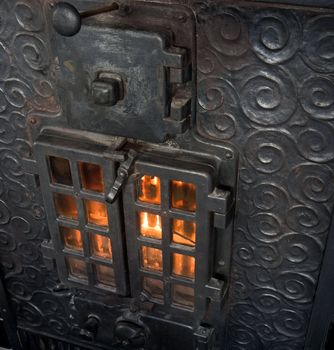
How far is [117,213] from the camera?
3.81ft

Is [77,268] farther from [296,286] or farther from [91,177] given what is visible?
[296,286]

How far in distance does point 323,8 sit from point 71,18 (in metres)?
0.42

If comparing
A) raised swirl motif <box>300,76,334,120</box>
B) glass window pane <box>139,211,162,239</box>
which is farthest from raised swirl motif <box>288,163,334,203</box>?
glass window pane <box>139,211,162,239</box>

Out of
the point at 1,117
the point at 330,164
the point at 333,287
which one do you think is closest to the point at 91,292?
the point at 1,117

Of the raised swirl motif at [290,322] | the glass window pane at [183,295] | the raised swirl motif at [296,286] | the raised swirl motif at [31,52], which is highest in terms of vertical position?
the raised swirl motif at [31,52]

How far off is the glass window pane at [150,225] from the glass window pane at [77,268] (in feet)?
0.78

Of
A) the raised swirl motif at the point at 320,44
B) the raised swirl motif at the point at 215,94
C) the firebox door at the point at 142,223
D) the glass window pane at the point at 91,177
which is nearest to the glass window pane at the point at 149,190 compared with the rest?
the firebox door at the point at 142,223

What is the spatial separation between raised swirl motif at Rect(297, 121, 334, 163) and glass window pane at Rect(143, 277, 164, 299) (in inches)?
20.7

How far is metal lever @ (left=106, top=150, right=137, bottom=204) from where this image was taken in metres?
1.07

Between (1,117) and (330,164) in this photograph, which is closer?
(330,164)

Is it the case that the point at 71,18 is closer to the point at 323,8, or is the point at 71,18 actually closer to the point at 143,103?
the point at 143,103

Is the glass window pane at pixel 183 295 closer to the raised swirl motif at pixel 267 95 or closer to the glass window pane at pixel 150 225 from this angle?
the glass window pane at pixel 150 225

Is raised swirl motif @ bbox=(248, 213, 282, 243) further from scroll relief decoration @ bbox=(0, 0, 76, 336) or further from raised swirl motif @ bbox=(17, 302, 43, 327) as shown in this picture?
raised swirl motif @ bbox=(17, 302, 43, 327)

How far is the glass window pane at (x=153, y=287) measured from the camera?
1.29 m
